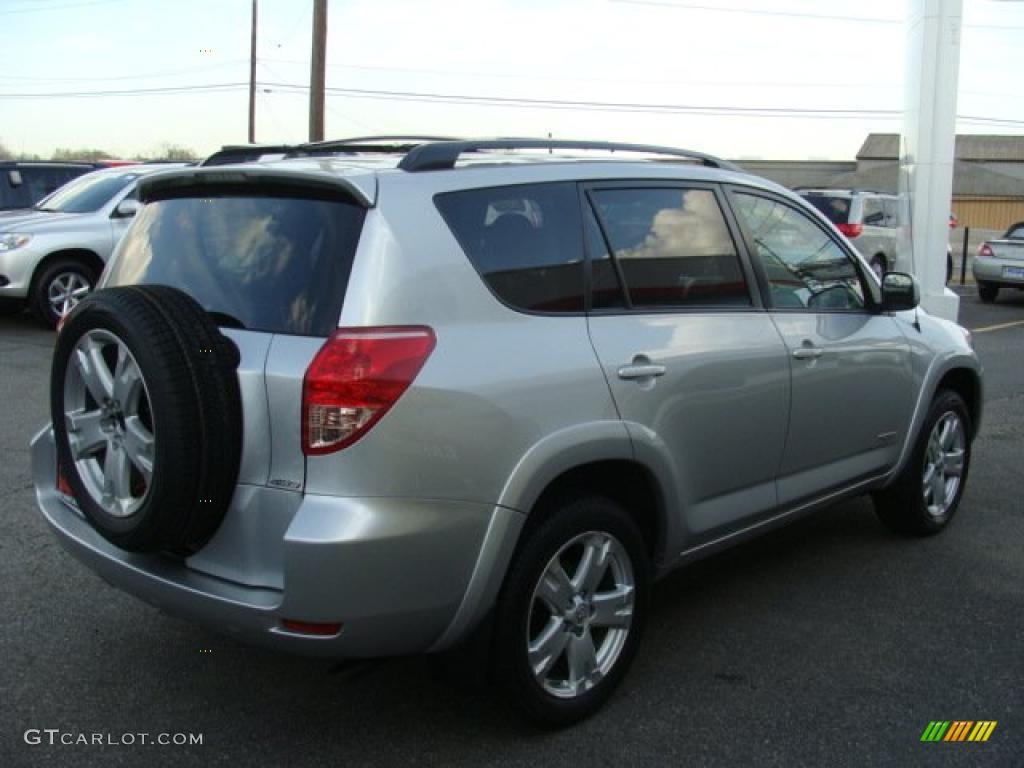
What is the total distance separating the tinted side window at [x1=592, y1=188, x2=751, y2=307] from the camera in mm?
3604

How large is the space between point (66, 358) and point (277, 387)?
2.55 ft

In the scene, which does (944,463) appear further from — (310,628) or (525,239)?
(310,628)

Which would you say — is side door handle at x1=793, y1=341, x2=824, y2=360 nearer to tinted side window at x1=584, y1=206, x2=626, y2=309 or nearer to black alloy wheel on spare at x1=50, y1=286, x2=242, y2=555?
tinted side window at x1=584, y1=206, x2=626, y2=309

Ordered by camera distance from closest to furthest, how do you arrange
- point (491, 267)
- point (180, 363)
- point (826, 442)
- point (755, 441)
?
point (180, 363), point (491, 267), point (755, 441), point (826, 442)

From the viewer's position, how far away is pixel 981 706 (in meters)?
3.53

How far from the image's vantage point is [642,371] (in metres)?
3.40

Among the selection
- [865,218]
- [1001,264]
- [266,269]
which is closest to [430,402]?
[266,269]

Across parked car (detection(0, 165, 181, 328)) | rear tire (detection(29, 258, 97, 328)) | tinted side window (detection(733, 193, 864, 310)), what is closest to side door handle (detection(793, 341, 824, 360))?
tinted side window (detection(733, 193, 864, 310))

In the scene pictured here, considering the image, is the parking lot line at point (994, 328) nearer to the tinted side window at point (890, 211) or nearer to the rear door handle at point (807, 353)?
the tinted side window at point (890, 211)

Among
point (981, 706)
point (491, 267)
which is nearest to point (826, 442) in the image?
point (981, 706)

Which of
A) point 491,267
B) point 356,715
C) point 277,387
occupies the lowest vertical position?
point 356,715

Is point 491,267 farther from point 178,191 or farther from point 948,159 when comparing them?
point 948,159

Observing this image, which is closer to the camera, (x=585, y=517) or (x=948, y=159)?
(x=585, y=517)

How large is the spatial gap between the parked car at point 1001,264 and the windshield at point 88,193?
14.0 meters
